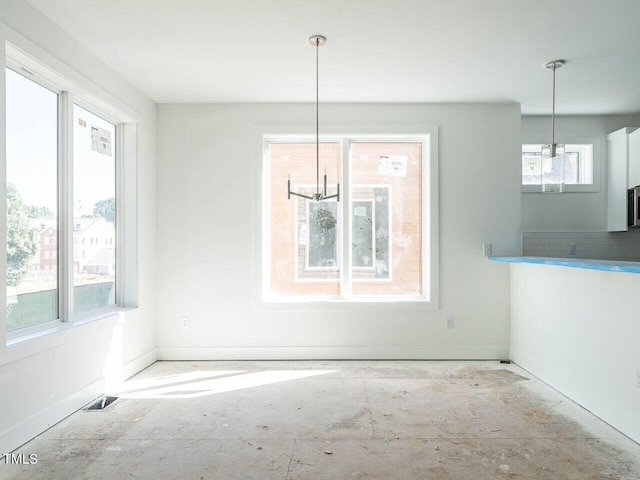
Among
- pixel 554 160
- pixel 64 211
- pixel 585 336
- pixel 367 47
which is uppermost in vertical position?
pixel 367 47

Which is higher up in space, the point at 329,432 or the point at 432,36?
the point at 432,36

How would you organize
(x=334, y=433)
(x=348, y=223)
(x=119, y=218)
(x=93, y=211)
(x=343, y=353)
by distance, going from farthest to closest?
1. (x=348, y=223)
2. (x=343, y=353)
3. (x=119, y=218)
4. (x=93, y=211)
5. (x=334, y=433)

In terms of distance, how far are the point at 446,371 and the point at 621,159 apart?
311 cm

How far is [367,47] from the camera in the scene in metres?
3.15

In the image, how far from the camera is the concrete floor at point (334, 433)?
231 centimetres

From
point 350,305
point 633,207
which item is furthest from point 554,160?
point 350,305

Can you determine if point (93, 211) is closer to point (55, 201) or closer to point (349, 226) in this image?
point (55, 201)

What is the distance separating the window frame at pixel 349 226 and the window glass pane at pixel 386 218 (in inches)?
2.4

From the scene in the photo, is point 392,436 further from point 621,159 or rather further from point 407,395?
point 621,159

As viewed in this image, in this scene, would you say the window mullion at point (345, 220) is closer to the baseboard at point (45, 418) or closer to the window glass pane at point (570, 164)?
the window glass pane at point (570, 164)

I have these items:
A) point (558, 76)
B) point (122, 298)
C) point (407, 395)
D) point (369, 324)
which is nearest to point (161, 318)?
point (122, 298)

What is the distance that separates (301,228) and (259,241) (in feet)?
1.60

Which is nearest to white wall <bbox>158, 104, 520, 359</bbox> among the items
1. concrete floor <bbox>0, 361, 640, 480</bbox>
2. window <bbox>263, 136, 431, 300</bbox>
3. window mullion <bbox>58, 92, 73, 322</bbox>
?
window <bbox>263, 136, 431, 300</bbox>

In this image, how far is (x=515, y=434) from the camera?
2.71 m
